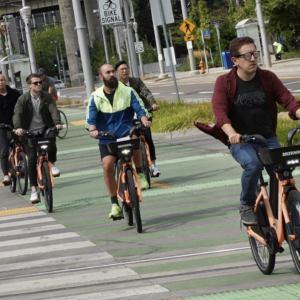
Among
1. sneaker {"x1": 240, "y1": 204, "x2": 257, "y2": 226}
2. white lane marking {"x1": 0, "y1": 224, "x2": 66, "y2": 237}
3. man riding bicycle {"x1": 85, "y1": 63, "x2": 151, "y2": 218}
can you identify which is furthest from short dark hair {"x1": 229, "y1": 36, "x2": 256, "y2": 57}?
white lane marking {"x1": 0, "y1": 224, "x2": 66, "y2": 237}

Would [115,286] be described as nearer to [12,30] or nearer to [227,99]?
[227,99]

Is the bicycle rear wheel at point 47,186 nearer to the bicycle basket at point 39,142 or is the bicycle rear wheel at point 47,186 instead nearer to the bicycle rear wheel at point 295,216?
the bicycle basket at point 39,142

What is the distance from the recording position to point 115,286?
5500mm

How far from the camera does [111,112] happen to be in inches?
315

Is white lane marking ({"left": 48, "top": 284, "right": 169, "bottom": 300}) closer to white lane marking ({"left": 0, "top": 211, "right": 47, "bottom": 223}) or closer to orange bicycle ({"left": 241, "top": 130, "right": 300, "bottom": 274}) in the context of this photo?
orange bicycle ({"left": 241, "top": 130, "right": 300, "bottom": 274})

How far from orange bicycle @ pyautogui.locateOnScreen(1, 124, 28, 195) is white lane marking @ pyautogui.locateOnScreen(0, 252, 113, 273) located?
4741 millimetres

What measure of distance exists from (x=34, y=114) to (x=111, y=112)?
2.69m

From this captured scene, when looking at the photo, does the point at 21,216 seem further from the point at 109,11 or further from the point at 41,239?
the point at 109,11

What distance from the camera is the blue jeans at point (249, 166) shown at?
521 centimetres

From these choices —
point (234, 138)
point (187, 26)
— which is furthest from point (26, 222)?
point (187, 26)

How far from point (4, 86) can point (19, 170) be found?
4.41ft

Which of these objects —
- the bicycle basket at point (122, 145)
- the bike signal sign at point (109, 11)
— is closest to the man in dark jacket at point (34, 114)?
the bicycle basket at point (122, 145)

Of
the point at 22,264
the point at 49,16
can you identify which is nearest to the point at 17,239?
the point at 22,264

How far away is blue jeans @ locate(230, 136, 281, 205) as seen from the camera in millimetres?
5215
